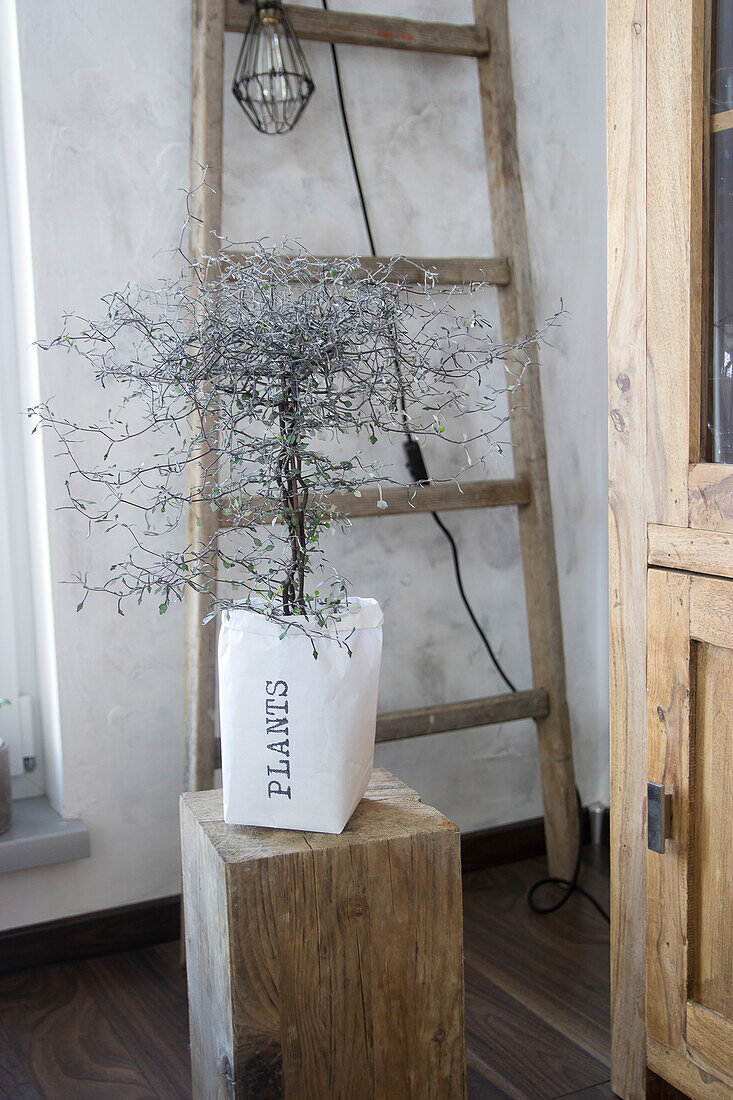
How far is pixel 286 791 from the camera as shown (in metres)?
1.15

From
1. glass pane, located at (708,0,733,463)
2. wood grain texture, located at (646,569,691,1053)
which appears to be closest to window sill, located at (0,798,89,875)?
wood grain texture, located at (646,569,691,1053)

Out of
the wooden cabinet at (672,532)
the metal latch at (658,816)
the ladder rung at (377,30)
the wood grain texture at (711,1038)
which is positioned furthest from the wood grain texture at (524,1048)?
the ladder rung at (377,30)

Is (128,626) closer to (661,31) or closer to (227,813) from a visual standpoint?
(227,813)

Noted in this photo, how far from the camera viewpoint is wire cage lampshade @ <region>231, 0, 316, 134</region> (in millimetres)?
1744

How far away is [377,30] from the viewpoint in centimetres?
185

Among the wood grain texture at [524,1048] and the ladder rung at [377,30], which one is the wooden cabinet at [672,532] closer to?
the wood grain texture at [524,1048]

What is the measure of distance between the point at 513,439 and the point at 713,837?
3.28 feet

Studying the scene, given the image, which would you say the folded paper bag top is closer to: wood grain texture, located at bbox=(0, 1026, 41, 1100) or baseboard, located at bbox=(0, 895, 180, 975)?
wood grain texture, located at bbox=(0, 1026, 41, 1100)

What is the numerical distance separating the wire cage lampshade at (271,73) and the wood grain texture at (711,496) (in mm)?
1023

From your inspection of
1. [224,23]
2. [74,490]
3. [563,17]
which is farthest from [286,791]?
[563,17]

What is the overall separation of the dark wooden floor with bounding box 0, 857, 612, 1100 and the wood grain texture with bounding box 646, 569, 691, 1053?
0.25 m

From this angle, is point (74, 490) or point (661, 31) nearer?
point (661, 31)

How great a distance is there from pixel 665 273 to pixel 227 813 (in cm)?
85

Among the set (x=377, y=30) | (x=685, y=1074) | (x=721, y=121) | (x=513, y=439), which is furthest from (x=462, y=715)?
(x=377, y=30)
